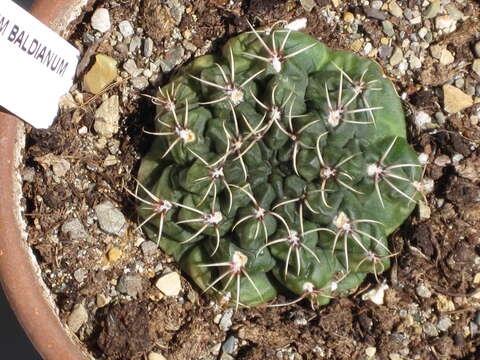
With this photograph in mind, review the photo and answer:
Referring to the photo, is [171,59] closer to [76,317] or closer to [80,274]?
[80,274]

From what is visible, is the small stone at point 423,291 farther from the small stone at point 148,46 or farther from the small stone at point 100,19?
the small stone at point 100,19

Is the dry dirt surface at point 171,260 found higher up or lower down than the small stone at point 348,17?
lower down

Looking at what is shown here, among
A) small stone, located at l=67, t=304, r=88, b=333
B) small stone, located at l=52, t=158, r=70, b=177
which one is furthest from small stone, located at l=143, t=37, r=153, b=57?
small stone, located at l=67, t=304, r=88, b=333

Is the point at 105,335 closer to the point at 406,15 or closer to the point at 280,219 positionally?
the point at 280,219

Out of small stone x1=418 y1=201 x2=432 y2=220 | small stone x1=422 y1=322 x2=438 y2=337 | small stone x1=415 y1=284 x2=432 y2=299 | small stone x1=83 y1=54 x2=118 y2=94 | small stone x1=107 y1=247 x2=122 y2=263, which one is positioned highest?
small stone x1=83 y1=54 x2=118 y2=94

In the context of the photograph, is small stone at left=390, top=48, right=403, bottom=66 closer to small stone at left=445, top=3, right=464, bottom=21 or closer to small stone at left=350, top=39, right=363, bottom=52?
small stone at left=350, top=39, right=363, bottom=52

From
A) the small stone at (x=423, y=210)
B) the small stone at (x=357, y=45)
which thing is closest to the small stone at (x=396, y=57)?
the small stone at (x=357, y=45)
